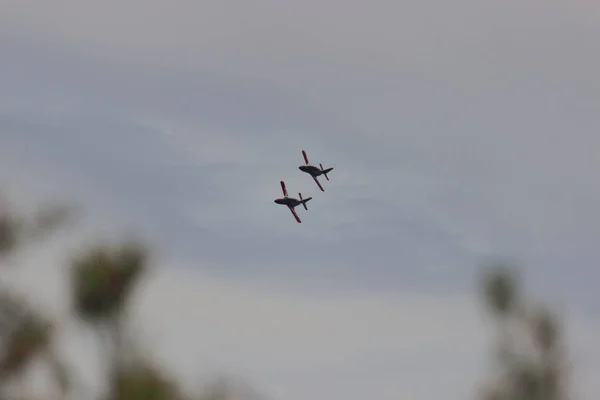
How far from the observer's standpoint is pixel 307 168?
87.9 m

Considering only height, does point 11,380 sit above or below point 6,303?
below

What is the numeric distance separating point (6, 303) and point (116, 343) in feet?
22.4

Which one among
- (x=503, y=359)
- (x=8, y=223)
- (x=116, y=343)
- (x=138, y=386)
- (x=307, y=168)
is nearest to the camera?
(x=138, y=386)

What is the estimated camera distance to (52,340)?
116ft

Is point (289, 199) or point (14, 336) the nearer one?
point (14, 336)

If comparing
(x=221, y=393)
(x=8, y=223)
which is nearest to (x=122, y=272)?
(x=221, y=393)

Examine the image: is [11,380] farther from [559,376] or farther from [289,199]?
[289,199]

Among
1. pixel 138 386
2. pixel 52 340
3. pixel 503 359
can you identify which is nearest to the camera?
pixel 138 386

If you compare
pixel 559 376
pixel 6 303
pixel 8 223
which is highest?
pixel 8 223

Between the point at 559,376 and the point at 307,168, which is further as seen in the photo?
the point at 307,168

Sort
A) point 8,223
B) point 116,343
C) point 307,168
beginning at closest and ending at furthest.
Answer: point 116,343 → point 8,223 → point 307,168

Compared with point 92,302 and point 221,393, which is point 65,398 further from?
Result: point 221,393

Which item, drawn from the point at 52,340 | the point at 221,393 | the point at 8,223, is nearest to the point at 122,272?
the point at 52,340

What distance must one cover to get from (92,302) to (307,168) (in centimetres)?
5477
